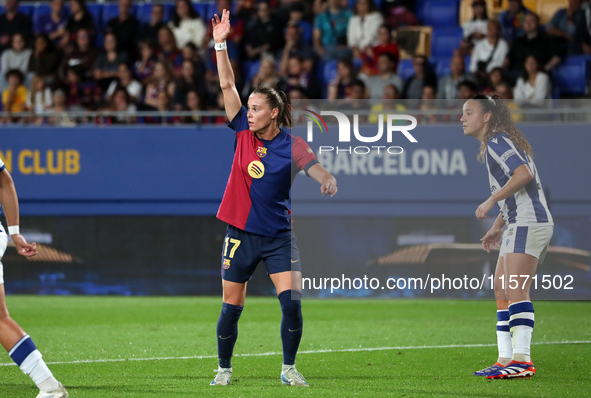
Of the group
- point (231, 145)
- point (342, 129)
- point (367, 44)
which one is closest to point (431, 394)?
point (342, 129)

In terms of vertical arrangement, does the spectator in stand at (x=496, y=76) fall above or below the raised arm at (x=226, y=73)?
below

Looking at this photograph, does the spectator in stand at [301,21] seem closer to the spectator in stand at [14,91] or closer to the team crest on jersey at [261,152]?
the spectator in stand at [14,91]

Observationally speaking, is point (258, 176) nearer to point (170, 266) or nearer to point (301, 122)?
point (301, 122)

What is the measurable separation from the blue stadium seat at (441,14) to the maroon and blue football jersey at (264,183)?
904 centimetres

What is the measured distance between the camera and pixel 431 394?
499 cm

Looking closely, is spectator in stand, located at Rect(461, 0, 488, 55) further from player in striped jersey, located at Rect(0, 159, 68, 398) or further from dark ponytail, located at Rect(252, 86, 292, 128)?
player in striped jersey, located at Rect(0, 159, 68, 398)

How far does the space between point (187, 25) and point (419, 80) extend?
450 cm

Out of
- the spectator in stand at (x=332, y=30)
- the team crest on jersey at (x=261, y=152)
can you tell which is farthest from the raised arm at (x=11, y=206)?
the spectator in stand at (x=332, y=30)

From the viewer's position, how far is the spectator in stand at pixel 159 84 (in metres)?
12.4

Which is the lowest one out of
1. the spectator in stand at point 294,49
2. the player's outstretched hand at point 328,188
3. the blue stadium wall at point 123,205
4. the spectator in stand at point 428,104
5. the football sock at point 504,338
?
the blue stadium wall at point 123,205

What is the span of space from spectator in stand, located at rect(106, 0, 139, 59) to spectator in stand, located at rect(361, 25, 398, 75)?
4.26m

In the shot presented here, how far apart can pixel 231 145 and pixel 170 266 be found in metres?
2.16

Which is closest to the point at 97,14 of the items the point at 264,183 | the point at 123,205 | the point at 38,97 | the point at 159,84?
the point at 38,97

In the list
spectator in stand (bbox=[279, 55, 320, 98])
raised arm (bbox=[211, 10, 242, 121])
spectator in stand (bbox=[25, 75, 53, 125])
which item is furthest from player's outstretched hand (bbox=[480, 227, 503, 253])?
spectator in stand (bbox=[25, 75, 53, 125])
